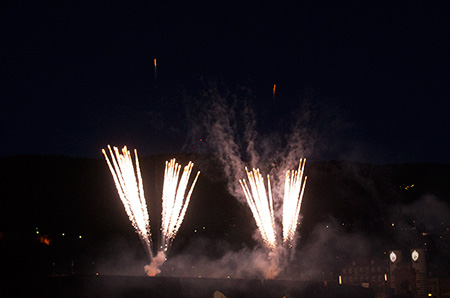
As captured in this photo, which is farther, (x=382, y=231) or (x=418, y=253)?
(x=382, y=231)

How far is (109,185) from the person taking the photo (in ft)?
215

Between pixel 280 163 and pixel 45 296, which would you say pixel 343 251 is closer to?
pixel 280 163

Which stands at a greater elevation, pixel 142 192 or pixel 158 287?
pixel 142 192

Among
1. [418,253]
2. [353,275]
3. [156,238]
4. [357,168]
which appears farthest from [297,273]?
[357,168]

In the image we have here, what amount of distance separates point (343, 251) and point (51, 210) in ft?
101

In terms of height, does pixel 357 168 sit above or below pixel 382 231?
above

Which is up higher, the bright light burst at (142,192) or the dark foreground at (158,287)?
the bright light burst at (142,192)

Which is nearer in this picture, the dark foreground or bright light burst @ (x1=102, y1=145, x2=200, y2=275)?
the dark foreground

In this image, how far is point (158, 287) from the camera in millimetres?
22422

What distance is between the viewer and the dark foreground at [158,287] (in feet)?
62.5

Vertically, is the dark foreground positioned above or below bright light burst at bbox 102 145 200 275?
below

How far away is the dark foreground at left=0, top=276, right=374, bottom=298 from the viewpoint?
19047 millimetres

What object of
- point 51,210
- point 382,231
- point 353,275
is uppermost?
point 51,210

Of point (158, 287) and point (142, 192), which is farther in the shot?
point (142, 192)
